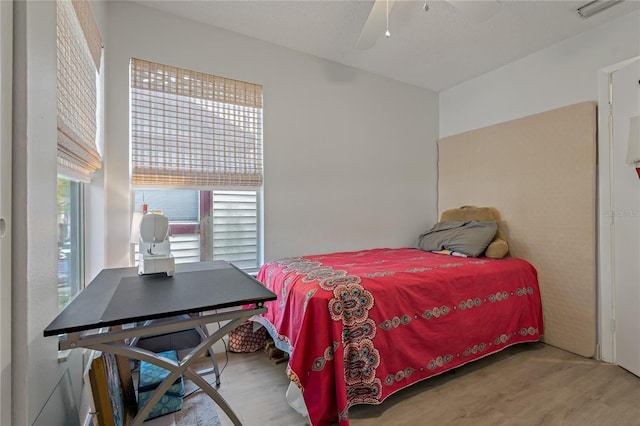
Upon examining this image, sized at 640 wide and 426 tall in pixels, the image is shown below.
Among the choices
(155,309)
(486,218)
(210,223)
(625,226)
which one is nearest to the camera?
(155,309)

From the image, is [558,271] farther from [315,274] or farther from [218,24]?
[218,24]

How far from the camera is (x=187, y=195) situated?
101 inches

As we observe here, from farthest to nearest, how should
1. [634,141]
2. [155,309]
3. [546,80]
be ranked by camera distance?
[546,80]
[634,141]
[155,309]

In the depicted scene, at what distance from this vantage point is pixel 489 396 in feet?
6.19

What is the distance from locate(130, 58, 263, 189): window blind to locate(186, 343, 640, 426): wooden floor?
1.58 meters

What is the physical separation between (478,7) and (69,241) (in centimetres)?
275

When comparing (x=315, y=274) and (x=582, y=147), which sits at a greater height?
(x=582, y=147)

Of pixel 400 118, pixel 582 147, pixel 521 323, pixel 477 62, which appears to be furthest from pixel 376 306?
pixel 477 62

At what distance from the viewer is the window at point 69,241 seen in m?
1.51

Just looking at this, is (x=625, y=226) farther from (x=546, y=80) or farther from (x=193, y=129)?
(x=193, y=129)

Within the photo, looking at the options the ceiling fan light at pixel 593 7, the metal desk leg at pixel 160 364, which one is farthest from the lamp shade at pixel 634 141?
the metal desk leg at pixel 160 364

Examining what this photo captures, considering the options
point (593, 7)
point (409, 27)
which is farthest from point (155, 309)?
point (593, 7)

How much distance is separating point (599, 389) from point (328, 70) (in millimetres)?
3430

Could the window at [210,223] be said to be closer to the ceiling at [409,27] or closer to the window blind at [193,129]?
the window blind at [193,129]
